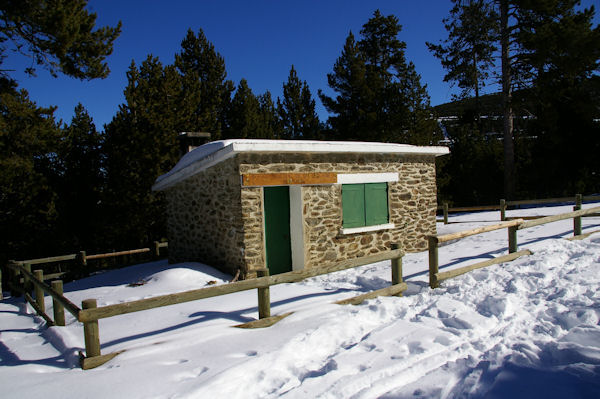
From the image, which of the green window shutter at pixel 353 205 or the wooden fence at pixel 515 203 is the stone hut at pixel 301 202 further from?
the wooden fence at pixel 515 203

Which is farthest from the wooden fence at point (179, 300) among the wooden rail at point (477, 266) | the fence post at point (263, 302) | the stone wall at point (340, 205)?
the stone wall at point (340, 205)

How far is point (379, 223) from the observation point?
9.51m

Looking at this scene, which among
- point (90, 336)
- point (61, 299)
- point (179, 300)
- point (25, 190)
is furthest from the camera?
point (25, 190)

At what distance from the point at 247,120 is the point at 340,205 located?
58.4 feet

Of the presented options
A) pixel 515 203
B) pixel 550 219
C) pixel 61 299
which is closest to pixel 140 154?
pixel 61 299

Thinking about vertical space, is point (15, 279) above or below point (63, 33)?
below

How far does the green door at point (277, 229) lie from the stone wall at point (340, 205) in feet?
1.78

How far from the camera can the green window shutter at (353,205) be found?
892 centimetres

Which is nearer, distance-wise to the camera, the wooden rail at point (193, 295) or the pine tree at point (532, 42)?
the wooden rail at point (193, 295)

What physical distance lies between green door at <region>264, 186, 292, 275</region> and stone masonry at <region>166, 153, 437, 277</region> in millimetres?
539

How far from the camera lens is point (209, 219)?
9164 mm

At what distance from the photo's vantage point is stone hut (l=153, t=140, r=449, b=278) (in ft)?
25.9

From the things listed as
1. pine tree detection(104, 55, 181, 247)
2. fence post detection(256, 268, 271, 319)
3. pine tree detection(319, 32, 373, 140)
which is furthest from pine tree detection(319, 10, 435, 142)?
fence post detection(256, 268, 271, 319)

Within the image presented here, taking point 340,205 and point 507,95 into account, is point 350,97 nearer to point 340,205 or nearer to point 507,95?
point 507,95
